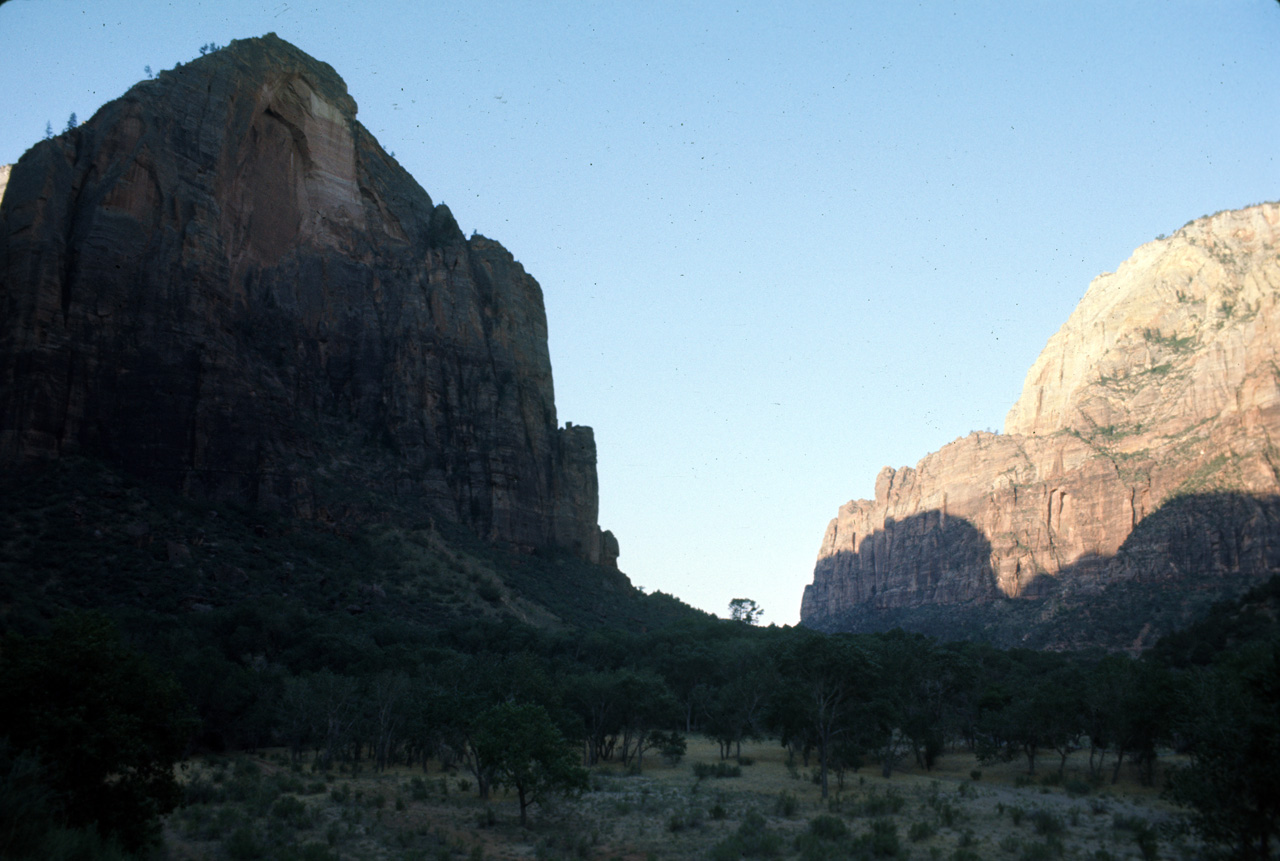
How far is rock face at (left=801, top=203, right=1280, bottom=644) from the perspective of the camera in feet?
350

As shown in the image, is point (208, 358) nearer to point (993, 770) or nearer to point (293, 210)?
point (293, 210)

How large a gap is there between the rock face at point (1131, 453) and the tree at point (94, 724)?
379 feet

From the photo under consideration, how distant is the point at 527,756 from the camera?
28.9 m

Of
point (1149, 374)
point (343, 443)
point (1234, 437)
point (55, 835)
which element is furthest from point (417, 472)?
point (1149, 374)

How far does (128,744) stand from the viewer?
1745 cm

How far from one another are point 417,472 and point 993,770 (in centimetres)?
6651

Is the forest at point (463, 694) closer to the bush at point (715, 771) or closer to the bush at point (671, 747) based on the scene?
the bush at point (671, 747)

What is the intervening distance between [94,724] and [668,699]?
3349cm

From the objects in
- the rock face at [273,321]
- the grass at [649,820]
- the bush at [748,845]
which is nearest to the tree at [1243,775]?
the grass at [649,820]

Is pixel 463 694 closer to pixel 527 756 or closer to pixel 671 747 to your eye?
pixel 527 756

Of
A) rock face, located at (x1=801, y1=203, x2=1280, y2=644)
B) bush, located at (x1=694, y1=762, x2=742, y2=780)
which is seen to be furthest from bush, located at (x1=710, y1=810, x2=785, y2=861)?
rock face, located at (x1=801, y1=203, x2=1280, y2=644)

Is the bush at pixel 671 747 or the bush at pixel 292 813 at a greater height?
Answer: the bush at pixel 292 813

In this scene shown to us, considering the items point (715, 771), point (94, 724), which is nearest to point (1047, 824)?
point (715, 771)

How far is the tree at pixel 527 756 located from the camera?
28.7m
